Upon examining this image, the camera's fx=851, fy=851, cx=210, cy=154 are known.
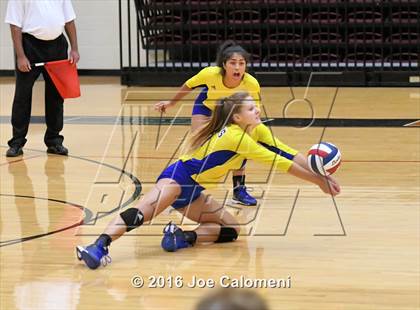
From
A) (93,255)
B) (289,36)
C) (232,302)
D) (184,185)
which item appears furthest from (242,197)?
(289,36)

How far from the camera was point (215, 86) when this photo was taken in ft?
19.7

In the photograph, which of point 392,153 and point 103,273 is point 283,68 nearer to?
point 392,153

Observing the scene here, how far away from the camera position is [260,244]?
15.9 feet

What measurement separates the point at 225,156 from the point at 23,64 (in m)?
3.51

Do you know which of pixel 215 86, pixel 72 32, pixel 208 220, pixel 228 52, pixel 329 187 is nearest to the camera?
pixel 329 187

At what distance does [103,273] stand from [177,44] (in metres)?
11.2

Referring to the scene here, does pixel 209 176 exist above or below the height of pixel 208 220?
above

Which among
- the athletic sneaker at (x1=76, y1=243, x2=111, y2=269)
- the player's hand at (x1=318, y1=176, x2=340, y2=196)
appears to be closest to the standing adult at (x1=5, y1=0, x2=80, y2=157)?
the athletic sneaker at (x1=76, y1=243, x2=111, y2=269)

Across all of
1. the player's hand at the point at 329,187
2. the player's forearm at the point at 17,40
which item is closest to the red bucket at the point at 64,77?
the player's forearm at the point at 17,40

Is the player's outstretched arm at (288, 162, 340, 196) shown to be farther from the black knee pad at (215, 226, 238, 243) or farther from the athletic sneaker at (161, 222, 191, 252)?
the athletic sneaker at (161, 222, 191, 252)

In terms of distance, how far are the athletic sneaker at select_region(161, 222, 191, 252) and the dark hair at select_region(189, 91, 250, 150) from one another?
1.56 feet

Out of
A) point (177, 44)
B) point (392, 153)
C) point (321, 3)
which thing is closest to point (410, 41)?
point (321, 3)

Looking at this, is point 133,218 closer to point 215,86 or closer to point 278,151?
point 278,151

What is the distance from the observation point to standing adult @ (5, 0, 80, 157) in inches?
301
